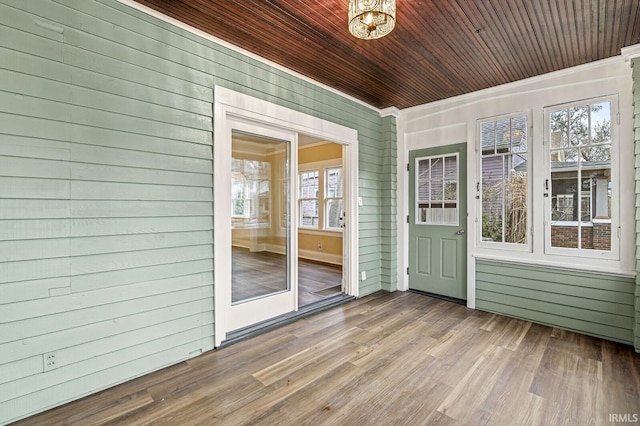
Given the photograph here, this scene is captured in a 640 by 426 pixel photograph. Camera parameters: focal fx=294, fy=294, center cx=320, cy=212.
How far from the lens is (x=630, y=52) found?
274 centimetres

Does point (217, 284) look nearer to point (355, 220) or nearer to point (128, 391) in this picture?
point (128, 391)

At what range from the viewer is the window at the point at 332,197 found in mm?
6496

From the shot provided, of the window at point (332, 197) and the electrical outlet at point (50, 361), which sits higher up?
the window at point (332, 197)

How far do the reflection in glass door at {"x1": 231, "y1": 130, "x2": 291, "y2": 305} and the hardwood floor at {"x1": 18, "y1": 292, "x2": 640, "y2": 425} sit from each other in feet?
1.78

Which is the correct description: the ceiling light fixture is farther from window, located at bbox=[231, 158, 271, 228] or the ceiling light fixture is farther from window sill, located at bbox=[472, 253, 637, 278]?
window sill, located at bbox=[472, 253, 637, 278]

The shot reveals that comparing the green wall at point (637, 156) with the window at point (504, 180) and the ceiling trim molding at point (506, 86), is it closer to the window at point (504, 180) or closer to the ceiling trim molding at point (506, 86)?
the ceiling trim molding at point (506, 86)

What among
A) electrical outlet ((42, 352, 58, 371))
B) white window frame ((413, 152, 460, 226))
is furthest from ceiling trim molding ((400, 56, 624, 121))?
electrical outlet ((42, 352, 58, 371))

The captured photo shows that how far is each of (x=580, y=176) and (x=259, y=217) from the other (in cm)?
352

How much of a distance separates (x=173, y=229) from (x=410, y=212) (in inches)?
134

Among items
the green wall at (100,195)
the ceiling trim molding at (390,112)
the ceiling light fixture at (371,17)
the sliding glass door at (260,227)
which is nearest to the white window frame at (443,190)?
the ceiling trim molding at (390,112)

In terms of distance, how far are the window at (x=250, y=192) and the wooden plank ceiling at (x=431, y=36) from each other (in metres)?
1.14

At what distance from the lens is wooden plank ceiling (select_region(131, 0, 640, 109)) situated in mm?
2262

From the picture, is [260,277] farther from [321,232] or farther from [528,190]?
[321,232]

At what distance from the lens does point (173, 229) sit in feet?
7.98
